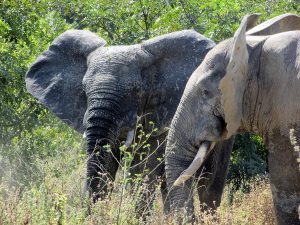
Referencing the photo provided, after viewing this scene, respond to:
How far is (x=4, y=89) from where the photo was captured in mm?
12094

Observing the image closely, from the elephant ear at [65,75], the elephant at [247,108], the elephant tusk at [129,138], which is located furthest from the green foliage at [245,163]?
the elephant at [247,108]

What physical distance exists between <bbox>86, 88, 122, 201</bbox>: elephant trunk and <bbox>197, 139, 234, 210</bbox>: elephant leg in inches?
34.1

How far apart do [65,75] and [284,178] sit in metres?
4.27

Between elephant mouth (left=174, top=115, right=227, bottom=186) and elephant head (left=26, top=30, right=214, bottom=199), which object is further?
elephant head (left=26, top=30, right=214, bottom=199)

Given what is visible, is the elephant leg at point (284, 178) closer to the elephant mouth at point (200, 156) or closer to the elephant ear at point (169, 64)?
the elephant mouth at point (200, 156)

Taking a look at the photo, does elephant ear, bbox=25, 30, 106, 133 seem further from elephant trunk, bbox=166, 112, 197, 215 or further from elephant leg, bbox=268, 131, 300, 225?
elephant leg, bbox=268, 131, 300, 225

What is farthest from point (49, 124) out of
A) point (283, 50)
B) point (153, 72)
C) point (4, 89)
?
point (283, 50)

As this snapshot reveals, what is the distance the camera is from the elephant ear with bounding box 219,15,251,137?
302 inches

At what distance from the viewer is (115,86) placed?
33.0ft

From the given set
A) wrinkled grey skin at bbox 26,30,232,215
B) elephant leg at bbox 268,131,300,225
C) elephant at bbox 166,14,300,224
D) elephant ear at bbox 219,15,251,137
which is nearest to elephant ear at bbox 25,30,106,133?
wrinkled grey skin at bbox 26,30,232,215

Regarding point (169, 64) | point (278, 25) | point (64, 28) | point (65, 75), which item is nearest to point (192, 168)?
point (278, 25)

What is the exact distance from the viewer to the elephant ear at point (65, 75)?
432 inches

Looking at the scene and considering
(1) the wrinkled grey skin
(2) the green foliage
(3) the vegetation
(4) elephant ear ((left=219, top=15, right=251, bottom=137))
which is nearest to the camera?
(4) elephant ear ((left=219, top=15, right=251, bottom=137))

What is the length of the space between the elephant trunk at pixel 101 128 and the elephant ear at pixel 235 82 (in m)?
2.10
